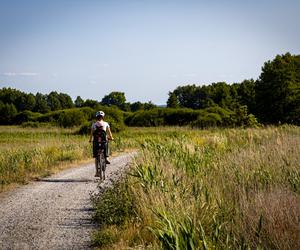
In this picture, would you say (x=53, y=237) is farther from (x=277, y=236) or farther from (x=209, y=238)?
(x=277, y=236)

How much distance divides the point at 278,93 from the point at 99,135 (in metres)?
39.2

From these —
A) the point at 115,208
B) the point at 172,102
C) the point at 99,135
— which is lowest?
the point at 115,208

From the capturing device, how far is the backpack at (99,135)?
44.2ft

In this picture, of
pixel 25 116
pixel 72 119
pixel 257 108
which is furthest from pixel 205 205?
pixel 25 116

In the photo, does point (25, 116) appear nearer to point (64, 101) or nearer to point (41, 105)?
point (41, 105)

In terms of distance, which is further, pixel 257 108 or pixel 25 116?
pixel 25 116

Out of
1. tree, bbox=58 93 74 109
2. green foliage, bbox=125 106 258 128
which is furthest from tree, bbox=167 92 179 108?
tree, bbox=58 93 74 109

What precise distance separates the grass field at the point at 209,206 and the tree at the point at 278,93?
1535 inches

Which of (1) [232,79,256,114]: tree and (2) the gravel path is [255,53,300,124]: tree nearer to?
(1) [232,79,256,114]: tree

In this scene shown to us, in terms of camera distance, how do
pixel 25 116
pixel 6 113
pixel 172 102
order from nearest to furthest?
pixel 25 116 < pixel 172 102 < pixel 6 113

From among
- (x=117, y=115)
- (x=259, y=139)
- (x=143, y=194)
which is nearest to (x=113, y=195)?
(x=143, y=194)

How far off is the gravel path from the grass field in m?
0.49

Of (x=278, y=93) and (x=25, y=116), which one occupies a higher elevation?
(x=278, y=93)

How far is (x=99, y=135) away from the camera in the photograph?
13.5 m
